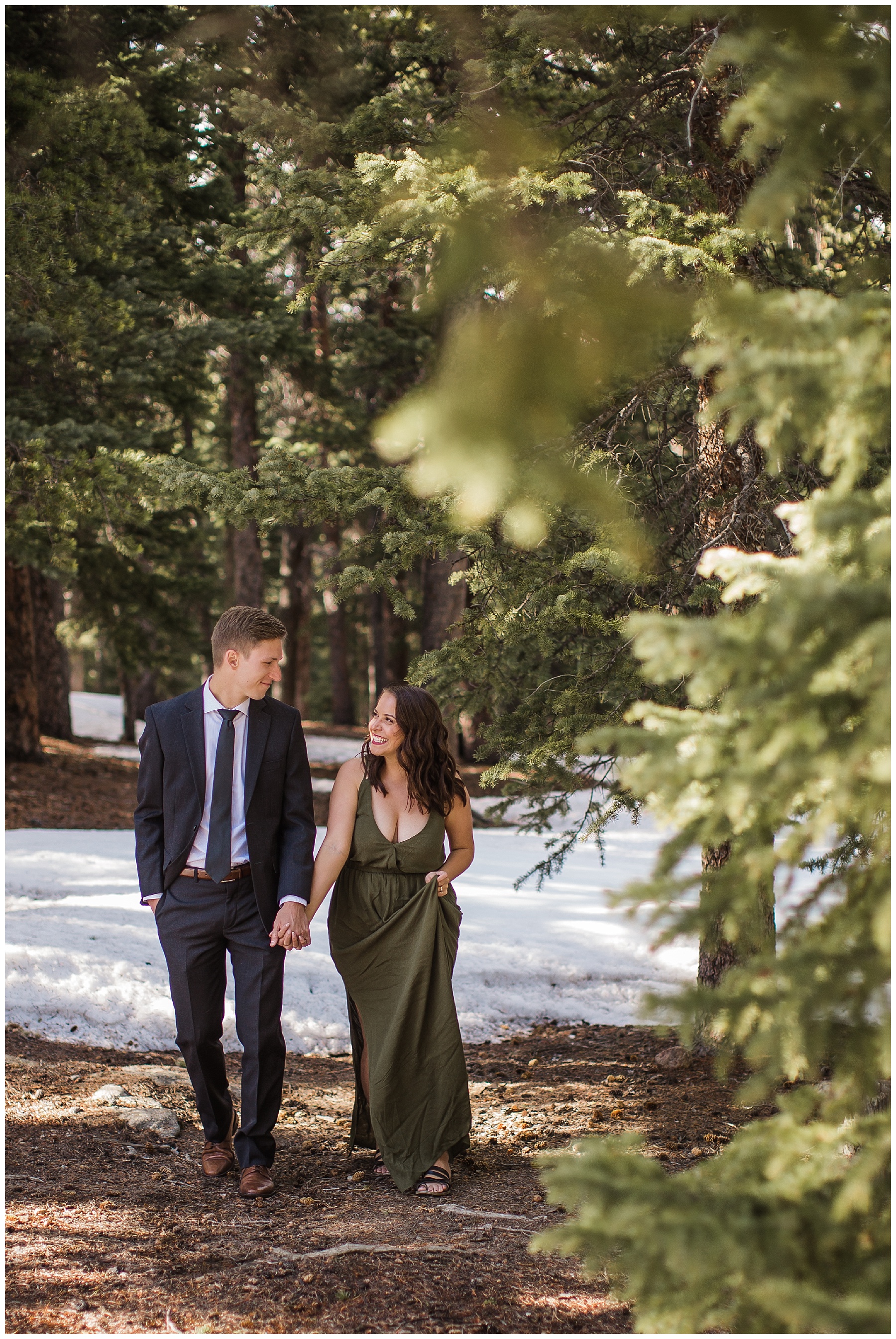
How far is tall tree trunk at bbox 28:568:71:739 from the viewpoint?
18219 mm

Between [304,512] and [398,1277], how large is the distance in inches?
129

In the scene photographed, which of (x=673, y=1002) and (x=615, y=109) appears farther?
(x=615, y=109)

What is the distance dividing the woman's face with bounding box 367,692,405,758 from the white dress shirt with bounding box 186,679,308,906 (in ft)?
1.77

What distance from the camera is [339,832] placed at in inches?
176

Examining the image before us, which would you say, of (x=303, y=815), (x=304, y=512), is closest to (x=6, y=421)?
(x=304, y=512)

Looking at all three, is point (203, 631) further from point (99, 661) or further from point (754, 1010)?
point (754, 1010)

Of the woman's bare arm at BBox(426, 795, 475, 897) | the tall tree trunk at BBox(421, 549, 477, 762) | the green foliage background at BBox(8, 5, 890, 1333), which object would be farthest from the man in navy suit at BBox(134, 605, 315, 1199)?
the tall tree trunk at BBox(421, 549, 477, 762)

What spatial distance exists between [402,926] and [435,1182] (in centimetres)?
103

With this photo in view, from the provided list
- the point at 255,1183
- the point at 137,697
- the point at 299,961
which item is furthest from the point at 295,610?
the point at 255,1183

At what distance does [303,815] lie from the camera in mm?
4441

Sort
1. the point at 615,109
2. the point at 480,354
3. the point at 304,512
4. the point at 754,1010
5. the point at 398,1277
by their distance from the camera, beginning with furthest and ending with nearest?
the point at 615,109
the point at 304,512
the point at 398,1277
the point at 480,354
the point at 754,1010

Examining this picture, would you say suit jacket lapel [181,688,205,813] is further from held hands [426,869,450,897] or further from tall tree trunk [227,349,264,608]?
tall tree trunk [227,349,264,608]

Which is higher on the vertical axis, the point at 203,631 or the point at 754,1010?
the point at 203,631

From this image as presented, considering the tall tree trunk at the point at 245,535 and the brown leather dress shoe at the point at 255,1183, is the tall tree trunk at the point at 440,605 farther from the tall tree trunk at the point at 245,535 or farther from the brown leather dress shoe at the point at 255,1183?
the brown leather dress shoe at the point at 255,1183
